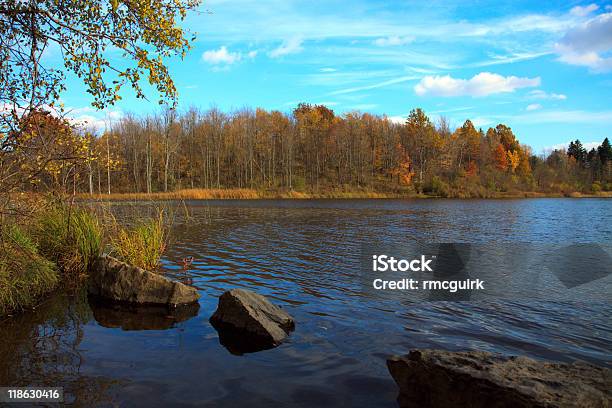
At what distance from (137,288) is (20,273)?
2240 millimetres

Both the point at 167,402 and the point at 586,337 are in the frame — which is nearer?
the point at 167,402

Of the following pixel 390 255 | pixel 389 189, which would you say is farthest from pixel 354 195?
pixel 390 255

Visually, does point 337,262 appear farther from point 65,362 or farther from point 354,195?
point 354,195

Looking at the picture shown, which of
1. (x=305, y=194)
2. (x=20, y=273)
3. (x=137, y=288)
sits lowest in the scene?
(x=137, y=288)

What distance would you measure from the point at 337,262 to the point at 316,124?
8069 cm

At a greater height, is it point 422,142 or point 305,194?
point 422,142

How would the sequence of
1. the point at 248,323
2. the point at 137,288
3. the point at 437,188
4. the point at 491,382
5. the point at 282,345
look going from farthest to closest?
the point at 437,188
the point at 137,288
the point at 248,323
the point at 282,345
the point at 491,382

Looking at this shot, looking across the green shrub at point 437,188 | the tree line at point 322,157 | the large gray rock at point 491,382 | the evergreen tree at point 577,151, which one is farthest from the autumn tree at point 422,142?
the large gray rock at point 491,382

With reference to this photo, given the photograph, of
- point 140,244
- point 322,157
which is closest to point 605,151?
point 322,157

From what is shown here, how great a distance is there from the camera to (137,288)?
942cm

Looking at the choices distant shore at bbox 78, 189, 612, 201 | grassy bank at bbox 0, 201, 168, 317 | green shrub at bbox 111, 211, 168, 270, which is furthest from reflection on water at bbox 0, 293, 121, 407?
distant shore at bbox 78, 189, 612, 201

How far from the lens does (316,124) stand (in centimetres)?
9375

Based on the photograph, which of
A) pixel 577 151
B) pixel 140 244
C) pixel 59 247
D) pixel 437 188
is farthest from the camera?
pixel 577 151

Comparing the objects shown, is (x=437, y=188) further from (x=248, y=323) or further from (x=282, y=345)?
(x=282, y=345)
